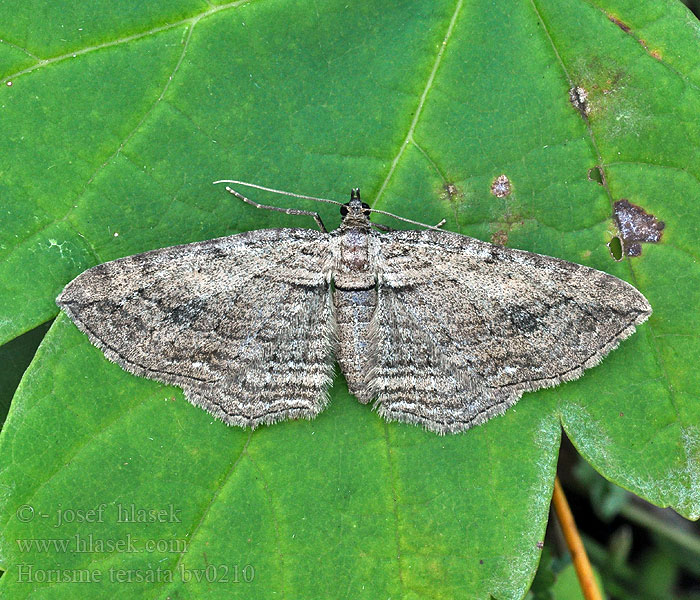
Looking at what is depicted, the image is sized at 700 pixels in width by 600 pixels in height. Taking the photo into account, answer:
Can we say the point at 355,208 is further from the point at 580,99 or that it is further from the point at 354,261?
the point at 580,99

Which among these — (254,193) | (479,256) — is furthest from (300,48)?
(479,256)

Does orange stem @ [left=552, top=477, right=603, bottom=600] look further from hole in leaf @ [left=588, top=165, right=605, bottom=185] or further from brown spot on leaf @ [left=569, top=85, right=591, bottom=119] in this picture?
brown spot on leaf @ [left=569, top=85, right=591, bottom=119]

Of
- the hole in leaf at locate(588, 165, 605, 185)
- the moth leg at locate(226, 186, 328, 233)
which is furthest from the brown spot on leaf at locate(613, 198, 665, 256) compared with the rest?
the moth leg at locate(226, 186, 328, 233)

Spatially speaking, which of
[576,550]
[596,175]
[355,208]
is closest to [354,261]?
[355,208]

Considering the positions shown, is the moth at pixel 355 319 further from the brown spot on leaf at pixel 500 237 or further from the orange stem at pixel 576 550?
the orange stem at pixel 576 550

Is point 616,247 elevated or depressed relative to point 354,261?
elevated

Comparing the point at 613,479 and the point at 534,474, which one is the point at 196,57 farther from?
the point at 613,479
